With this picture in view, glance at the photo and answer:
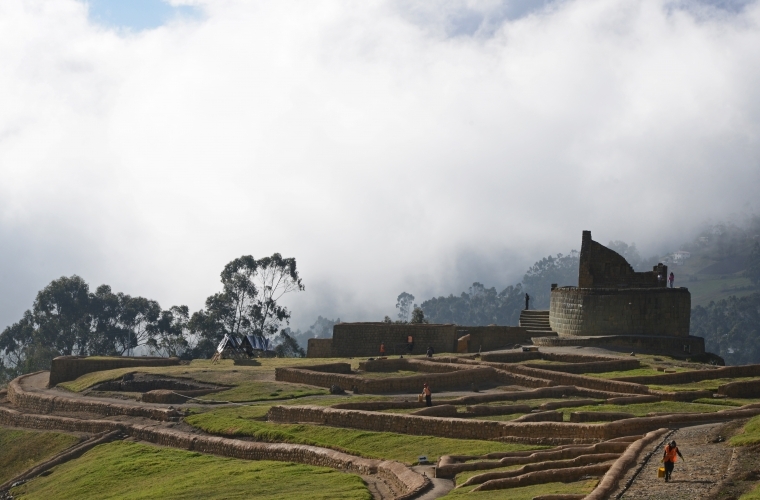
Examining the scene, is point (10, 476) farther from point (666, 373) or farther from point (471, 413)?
point (666, 373)

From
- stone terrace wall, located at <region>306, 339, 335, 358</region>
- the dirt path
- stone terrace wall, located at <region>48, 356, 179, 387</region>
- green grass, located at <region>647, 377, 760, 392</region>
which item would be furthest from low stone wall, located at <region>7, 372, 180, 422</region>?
the dirt path

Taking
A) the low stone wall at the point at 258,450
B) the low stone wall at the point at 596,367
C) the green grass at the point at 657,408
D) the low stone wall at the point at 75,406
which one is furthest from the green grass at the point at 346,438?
the low stone wall at the point at 596,367

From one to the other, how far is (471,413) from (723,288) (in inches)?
5623

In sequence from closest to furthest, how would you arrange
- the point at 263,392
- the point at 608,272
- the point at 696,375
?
the point at 696,375 → the point at 263,392 → the point at 608,272

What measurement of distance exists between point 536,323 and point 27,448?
24.0 meters

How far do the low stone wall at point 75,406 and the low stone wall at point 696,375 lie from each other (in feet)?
48.3

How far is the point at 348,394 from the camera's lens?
36094mm

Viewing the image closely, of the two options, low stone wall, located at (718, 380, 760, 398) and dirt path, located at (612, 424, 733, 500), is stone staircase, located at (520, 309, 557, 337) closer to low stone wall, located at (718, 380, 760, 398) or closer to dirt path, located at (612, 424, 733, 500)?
low stone wall, located at (718, 380, 760, 398)

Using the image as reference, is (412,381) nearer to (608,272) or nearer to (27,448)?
(27,448)

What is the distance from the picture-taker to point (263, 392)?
37.4 meters

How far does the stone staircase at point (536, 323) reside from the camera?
48125 millimetres

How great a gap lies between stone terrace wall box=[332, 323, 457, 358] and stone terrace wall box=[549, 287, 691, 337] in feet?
18.6

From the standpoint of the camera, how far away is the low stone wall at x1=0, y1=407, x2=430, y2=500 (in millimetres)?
22094

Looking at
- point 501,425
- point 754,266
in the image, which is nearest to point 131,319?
point 501,425
